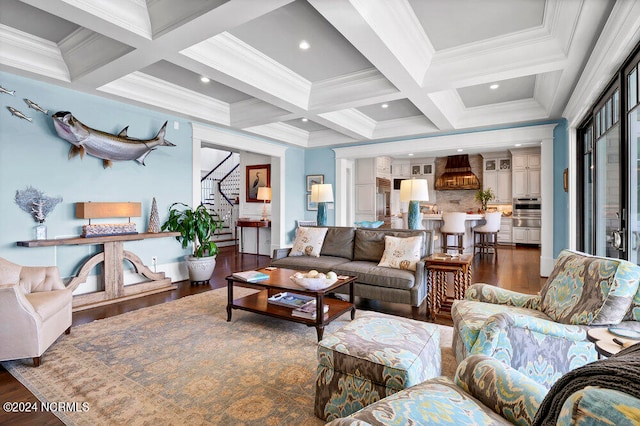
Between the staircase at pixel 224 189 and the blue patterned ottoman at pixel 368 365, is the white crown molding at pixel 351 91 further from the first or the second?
the staircase at pixel 224 189

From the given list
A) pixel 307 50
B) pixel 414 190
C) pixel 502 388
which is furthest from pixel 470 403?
pixel 307 50

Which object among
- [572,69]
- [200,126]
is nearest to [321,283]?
[572,69]

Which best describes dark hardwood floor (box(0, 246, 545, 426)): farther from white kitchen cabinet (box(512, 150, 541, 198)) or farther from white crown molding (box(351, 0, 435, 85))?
white crown molding (box(351, 0, 435, 85))

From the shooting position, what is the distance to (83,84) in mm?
3723

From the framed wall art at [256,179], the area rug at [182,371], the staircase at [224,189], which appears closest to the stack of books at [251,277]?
the area rug at [182,371]

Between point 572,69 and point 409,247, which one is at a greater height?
point 572,69

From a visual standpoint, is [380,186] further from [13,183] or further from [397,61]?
[13,183]

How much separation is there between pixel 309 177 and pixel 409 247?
14.4 feet

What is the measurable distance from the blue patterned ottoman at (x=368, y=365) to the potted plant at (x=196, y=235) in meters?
3.53

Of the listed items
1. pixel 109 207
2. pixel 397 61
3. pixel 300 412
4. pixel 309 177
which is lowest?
pixel 300 412

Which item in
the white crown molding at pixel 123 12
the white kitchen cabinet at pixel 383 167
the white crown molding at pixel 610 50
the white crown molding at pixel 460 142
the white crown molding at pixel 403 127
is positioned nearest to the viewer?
the white crown molding at pixel 610 50

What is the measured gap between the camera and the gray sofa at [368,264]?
3455mm

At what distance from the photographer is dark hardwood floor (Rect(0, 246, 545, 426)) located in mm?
1956

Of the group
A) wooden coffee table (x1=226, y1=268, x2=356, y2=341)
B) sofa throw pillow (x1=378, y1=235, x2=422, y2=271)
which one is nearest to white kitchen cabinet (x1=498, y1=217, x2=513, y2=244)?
sofa throw pillow (x1=378, y1=235, x2=422, y2=271)
